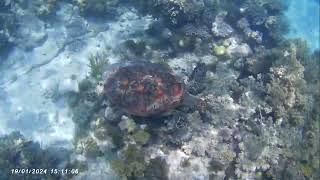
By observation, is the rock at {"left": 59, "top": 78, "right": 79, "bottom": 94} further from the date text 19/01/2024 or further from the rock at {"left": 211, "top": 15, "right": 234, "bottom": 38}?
the rock at {"left": 211, "top": 15, "right": 234, "bottom": 38}

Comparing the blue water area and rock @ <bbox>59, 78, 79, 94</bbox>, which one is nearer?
rock @ <bbox>59, 78, 79, 94</bbox>

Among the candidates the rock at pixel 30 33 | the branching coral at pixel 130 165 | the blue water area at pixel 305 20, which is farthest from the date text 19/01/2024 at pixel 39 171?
the blue water area at pixel 305 20

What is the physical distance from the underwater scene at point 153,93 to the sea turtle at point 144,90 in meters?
0.02

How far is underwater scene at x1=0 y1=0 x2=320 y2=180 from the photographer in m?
8.15

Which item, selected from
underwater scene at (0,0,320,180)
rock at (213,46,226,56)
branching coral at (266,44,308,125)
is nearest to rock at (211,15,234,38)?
underwater scene at (0,0,320,180)

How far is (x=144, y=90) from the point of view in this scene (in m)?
7.98

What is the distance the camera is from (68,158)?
854cm

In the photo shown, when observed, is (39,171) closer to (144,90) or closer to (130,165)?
(130,165)

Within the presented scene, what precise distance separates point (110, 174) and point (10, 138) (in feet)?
Answer: 9.21

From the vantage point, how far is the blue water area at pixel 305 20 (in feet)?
53.5

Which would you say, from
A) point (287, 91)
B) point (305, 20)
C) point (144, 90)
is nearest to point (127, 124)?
point (144, 90)

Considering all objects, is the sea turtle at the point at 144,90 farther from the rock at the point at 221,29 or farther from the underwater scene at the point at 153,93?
the rock at the point at 221,29

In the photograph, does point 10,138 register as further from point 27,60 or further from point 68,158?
point 27,60

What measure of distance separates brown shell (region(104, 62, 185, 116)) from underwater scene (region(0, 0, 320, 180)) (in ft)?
0.08
